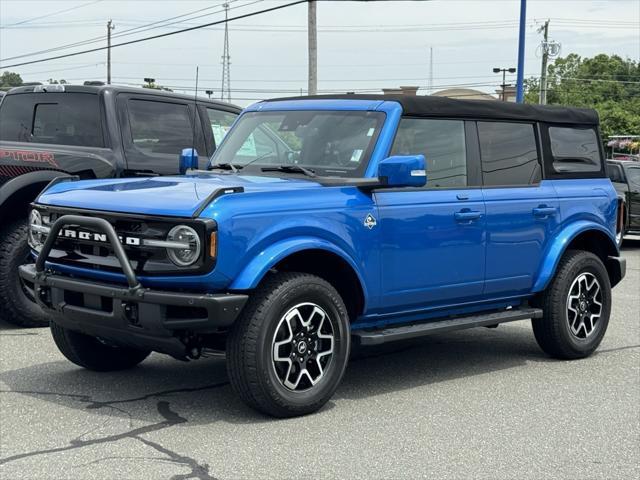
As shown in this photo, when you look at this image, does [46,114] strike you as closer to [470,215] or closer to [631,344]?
[470,215]

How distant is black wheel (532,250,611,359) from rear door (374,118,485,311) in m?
0.89

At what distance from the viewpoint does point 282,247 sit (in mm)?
5426

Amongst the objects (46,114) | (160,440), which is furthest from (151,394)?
(46,114)

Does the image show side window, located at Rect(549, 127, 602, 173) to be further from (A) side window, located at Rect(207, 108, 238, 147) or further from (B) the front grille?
(B) the front grille

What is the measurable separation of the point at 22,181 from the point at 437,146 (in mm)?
3661

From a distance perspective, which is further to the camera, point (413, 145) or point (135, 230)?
point (413, 145)

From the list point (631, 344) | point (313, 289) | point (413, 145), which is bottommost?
point (631, 344)

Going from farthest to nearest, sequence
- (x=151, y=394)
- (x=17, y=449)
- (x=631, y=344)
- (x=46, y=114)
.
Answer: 1. (x=46, y=114)
2. (x=631, y=344)
3. (x=151, y=394)
4. (x=17, y=449)

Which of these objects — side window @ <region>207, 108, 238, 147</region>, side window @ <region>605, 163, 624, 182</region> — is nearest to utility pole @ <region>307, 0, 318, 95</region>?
side window @ <region>605, 163, 624, 182</region>

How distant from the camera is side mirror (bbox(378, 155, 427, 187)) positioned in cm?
587

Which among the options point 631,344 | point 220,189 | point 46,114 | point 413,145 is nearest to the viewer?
point 220,189

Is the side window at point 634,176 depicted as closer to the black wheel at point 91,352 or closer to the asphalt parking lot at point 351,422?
the asphalt parking lot at point 351,422

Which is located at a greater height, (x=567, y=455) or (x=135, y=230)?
(x=135, y=230)

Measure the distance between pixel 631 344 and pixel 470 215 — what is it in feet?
8.56
